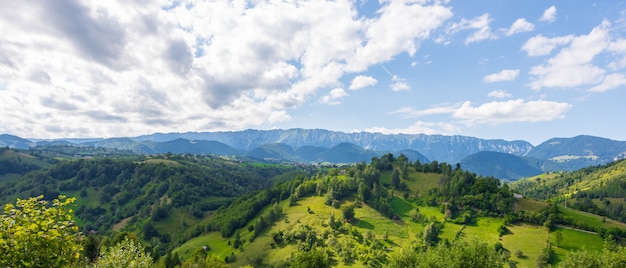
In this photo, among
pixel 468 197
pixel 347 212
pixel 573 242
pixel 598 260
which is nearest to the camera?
pixel 598 260

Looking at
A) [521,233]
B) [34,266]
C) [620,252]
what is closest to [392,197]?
[521,233]

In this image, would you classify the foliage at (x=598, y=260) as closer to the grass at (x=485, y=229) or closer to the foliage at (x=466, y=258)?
the foliage at (x=466, y=258)

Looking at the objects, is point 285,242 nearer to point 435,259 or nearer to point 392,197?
point 392,197

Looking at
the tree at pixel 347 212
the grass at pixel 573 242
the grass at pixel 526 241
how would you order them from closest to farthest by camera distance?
the grass at pixel 526 241
the grass at pixel 573 242
the tree at pixel 347 212

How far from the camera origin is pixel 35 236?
16.6 metres

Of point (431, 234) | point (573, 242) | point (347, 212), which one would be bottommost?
point (431, 234)

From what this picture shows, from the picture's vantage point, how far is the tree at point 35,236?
53.0ft

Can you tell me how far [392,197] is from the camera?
587ft

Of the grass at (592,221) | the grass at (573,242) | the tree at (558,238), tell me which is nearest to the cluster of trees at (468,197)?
the grass at (592,221)

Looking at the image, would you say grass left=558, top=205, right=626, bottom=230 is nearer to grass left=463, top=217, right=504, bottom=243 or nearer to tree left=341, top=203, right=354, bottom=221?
grass left=463, top=217, right=504, bottom=243

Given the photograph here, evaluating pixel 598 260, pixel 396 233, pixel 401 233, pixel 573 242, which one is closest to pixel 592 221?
pixel 573 242

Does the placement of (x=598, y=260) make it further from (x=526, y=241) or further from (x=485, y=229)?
(x=485, y=229)

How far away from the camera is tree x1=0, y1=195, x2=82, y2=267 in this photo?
16.2m

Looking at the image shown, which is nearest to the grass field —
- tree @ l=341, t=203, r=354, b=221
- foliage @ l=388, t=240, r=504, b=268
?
tree @ l=341, t=203, r=354, b=221
